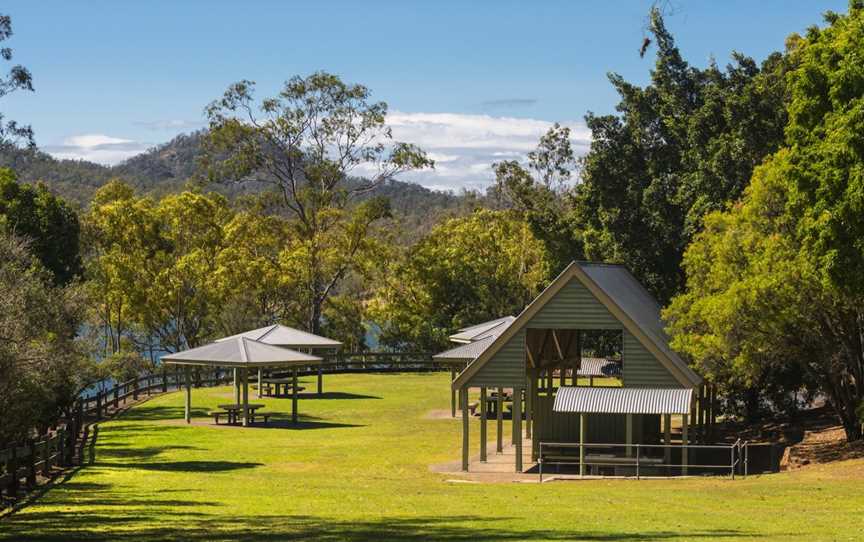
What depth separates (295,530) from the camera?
17312 millimetres

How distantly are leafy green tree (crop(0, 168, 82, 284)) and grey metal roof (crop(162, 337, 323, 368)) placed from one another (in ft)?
34.1

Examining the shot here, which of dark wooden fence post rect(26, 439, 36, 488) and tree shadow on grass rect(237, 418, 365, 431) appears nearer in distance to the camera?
dark wooden fence post rect(26, 439, 36, 488)

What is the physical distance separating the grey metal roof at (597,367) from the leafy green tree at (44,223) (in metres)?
20.5

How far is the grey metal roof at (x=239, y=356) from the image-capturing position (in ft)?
123

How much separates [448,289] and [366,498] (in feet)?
159

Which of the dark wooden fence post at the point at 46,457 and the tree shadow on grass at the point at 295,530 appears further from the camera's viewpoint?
the dark wooden fence post at the point at 46,457

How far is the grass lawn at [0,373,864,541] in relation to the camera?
17.3m

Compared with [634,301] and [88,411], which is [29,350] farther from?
[88,411]

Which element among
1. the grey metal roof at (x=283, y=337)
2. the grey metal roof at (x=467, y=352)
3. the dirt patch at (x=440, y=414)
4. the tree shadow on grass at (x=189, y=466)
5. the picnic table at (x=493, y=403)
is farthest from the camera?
the grey metal roof at (x=283, y=337)

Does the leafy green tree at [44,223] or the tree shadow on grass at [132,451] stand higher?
the leafy green tree at [44,223]

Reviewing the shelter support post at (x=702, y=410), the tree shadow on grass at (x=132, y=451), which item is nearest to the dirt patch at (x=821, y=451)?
the shelter support post at (x=702, y=410)

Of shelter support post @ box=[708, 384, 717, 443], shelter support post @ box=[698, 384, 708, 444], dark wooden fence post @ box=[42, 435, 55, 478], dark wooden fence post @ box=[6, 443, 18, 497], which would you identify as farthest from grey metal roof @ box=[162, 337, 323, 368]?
dark wooden fence post @ box=[6, 443, 18, 497]

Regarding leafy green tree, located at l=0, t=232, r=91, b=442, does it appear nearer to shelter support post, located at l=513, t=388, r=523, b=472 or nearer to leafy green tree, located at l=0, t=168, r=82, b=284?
shelter support post, located at l=513, t=388, r=523, b=472

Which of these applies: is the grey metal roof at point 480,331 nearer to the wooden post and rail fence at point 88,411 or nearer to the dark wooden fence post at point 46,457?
the wooden post and rail fence at point 88,411
